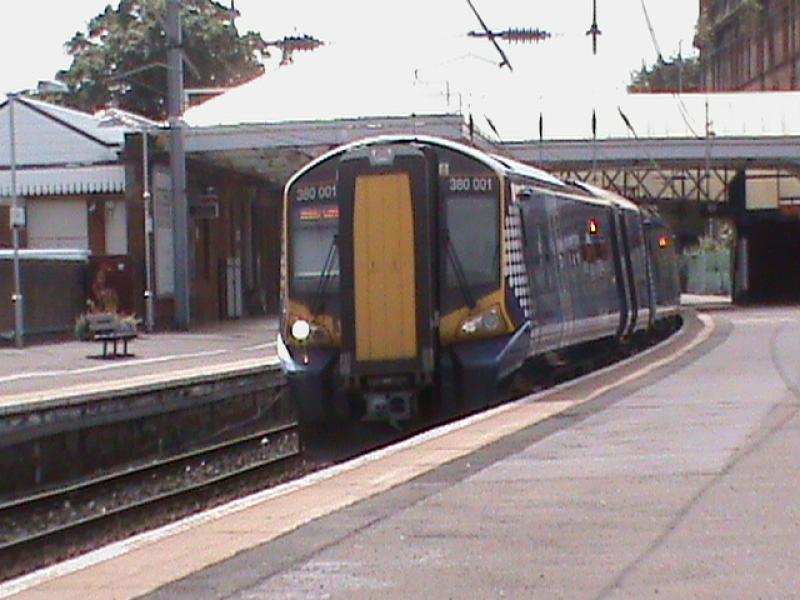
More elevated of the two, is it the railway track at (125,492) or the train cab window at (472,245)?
the train cab window at (472,245)

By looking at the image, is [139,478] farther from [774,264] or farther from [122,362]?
[774,264]

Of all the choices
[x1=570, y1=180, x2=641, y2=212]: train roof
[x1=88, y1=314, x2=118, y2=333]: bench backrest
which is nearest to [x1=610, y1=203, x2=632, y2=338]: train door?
[x1=570, y1=180, x2=641, y2=212]: train roof

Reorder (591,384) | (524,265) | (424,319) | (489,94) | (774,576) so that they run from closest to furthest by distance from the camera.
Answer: (774,576), (424,319), (524,265), (591,384), (489,94)

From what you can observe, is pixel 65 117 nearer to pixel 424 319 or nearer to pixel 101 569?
pixel 424 319

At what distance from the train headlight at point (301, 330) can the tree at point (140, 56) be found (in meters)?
56.0

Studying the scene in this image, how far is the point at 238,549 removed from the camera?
29.9 feet

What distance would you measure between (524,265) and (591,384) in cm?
212

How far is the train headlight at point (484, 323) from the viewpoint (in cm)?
1691

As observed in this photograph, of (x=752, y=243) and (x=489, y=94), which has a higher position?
(x=489, y=94)

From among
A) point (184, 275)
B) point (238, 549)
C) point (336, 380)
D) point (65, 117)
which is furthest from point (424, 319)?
point (65, 117)

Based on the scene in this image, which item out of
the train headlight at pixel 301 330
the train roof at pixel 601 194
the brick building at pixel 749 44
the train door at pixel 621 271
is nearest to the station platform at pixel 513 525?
the train headlight at pixel 301 330

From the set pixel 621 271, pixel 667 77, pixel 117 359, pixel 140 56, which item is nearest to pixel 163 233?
pixel 117 359

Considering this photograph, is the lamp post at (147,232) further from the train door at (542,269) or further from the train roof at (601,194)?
the train door at (542,269)

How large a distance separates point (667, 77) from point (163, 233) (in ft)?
221
